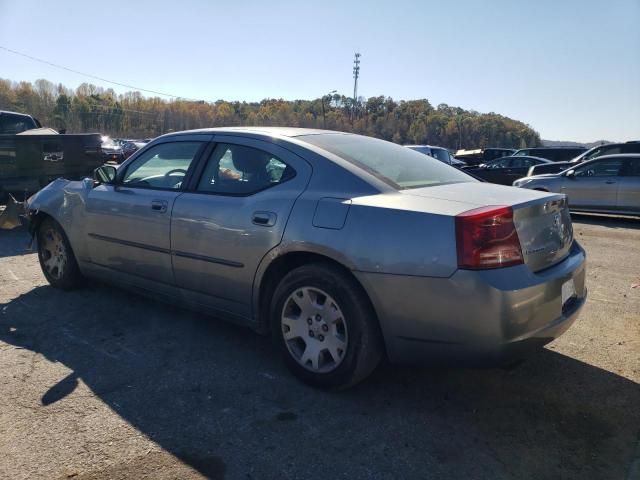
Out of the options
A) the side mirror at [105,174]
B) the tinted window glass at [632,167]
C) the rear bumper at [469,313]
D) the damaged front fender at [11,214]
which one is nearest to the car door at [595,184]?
the tinted window glass at [632,167]

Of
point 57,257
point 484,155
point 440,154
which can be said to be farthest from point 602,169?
point 484,155

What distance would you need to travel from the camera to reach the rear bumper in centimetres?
268

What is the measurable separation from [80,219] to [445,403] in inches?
137

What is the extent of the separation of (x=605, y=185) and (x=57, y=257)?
35.2 feet

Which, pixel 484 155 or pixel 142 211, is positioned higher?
pixel 484 155

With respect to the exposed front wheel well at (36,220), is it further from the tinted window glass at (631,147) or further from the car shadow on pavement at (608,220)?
the tinted window glass at (631,147)

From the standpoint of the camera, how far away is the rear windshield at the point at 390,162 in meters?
3.43

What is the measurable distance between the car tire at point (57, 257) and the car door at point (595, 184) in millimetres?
10308

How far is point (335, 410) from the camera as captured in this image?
3.05 m

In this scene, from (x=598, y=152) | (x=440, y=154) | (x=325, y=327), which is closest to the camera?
(x=325, y=327)

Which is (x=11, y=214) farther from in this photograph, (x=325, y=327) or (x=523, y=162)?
(x=523, y=162)

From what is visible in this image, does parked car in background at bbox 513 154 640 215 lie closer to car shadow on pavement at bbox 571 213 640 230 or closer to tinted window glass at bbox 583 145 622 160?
car shadow on pavement at bbox 571 213 640 230

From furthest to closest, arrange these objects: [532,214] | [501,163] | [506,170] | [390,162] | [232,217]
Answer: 1. [501,163]
2. [506,170]
3. [390,162]
4. [232,217]
5. [532,214]

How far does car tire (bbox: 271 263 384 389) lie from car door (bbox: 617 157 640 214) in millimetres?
10057
